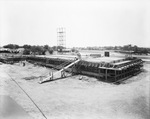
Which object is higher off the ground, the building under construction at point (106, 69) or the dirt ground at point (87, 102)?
the building under construction at point (106, 69)

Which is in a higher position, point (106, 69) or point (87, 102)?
point (106, 69)

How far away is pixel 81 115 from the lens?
35.7ft

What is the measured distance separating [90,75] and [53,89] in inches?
355

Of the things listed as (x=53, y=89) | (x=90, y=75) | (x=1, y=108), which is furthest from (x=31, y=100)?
(x=90, y=75)

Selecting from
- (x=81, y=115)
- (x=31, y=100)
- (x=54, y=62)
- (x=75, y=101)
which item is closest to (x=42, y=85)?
(x=31, y=100)

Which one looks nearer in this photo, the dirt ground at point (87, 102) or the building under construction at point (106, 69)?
the dirt ground at point (87, 102)

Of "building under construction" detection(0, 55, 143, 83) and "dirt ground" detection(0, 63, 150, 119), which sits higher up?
"building under construction" detection(0, 55, 143, 83)

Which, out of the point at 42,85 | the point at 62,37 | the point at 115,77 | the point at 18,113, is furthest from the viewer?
the point at 62,37

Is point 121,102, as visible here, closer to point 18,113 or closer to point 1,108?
point 18,113

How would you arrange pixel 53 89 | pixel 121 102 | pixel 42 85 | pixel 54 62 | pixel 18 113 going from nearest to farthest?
pixel 18 113 → pixel 121 102 → pixel 53 89 → pixel 42 85 → pixel 54 62

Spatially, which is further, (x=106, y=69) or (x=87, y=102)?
(x=106, y=69)

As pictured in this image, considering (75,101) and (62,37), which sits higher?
(62,37)

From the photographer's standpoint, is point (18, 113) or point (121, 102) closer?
point (18, 113)

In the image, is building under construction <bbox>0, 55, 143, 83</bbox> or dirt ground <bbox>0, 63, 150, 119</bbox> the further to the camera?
building under construction <bbox>0, 55, 143, 83</bbox>
